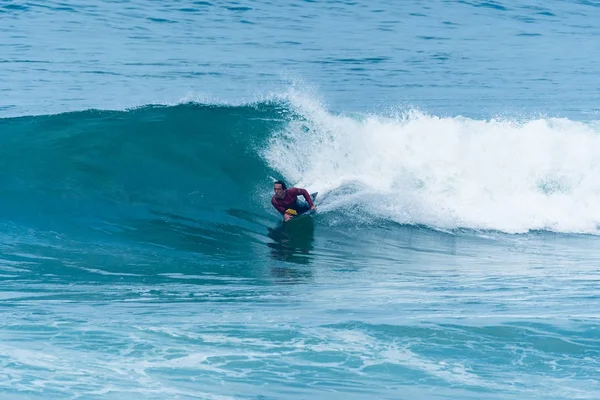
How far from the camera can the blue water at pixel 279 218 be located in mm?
6902

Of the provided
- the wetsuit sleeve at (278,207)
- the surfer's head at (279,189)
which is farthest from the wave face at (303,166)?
the surfer's head at (279,189)

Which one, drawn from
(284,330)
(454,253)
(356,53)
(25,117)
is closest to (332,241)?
(454,253)

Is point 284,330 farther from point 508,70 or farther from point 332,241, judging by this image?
point 508,70

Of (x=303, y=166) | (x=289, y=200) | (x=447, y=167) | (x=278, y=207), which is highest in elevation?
(x=447, y=167)

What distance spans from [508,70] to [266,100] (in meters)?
11.3

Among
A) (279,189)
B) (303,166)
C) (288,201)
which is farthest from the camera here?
(303,166)

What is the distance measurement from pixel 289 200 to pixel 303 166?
265 cm

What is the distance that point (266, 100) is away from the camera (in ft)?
57.7

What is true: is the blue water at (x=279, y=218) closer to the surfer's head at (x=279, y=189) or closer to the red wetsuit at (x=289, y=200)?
the red wetsuit at (x=289, y=200)

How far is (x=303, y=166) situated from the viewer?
15.6 meters

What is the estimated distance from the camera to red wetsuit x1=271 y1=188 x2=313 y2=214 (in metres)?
13.0

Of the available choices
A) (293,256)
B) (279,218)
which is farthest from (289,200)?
(293,256)

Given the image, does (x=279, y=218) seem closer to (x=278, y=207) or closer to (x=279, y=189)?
(x=278, y=207)

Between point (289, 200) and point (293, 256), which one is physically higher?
point (289, 200)
